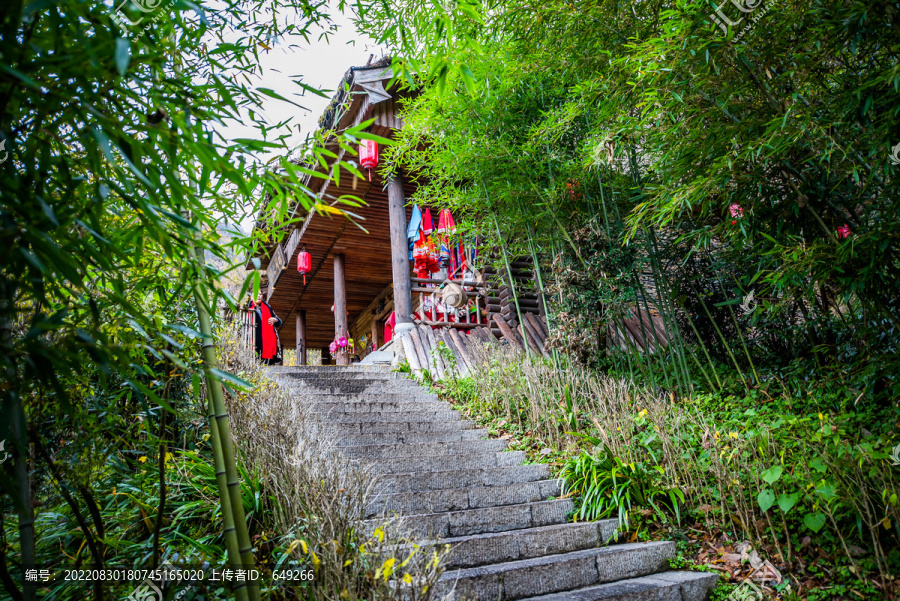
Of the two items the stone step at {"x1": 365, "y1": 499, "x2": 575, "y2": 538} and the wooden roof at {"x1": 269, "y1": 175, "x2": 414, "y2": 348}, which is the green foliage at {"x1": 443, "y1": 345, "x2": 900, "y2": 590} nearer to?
the stone step at {"x1": 365, "y1": 499, "x2": 575, "y2": 538}

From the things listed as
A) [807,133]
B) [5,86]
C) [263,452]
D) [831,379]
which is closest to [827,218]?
[807,133]

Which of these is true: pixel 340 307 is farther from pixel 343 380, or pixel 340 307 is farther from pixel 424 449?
pixel 424 449

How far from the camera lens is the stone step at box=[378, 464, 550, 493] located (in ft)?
9.77

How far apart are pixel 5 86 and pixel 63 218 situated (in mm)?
213

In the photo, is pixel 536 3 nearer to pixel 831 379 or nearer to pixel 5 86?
pixel 831 379

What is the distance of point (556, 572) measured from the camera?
2.36 meters

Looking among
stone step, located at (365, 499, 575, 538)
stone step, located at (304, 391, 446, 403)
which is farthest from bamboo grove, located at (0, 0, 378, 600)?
stone step, located at (304, 391, 446, 403)

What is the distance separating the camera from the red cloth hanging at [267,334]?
6977 millimetres

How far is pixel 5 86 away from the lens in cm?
81

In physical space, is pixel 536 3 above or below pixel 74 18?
above

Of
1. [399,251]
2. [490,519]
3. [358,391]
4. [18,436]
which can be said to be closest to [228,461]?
[18,436]

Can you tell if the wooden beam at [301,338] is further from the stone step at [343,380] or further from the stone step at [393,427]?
the stone step at [393,427]

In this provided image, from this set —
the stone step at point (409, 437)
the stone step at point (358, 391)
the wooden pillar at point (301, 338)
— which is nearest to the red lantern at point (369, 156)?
the stone step at point (358, 391)

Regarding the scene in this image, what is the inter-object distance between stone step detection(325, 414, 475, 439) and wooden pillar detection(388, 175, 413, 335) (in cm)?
230
